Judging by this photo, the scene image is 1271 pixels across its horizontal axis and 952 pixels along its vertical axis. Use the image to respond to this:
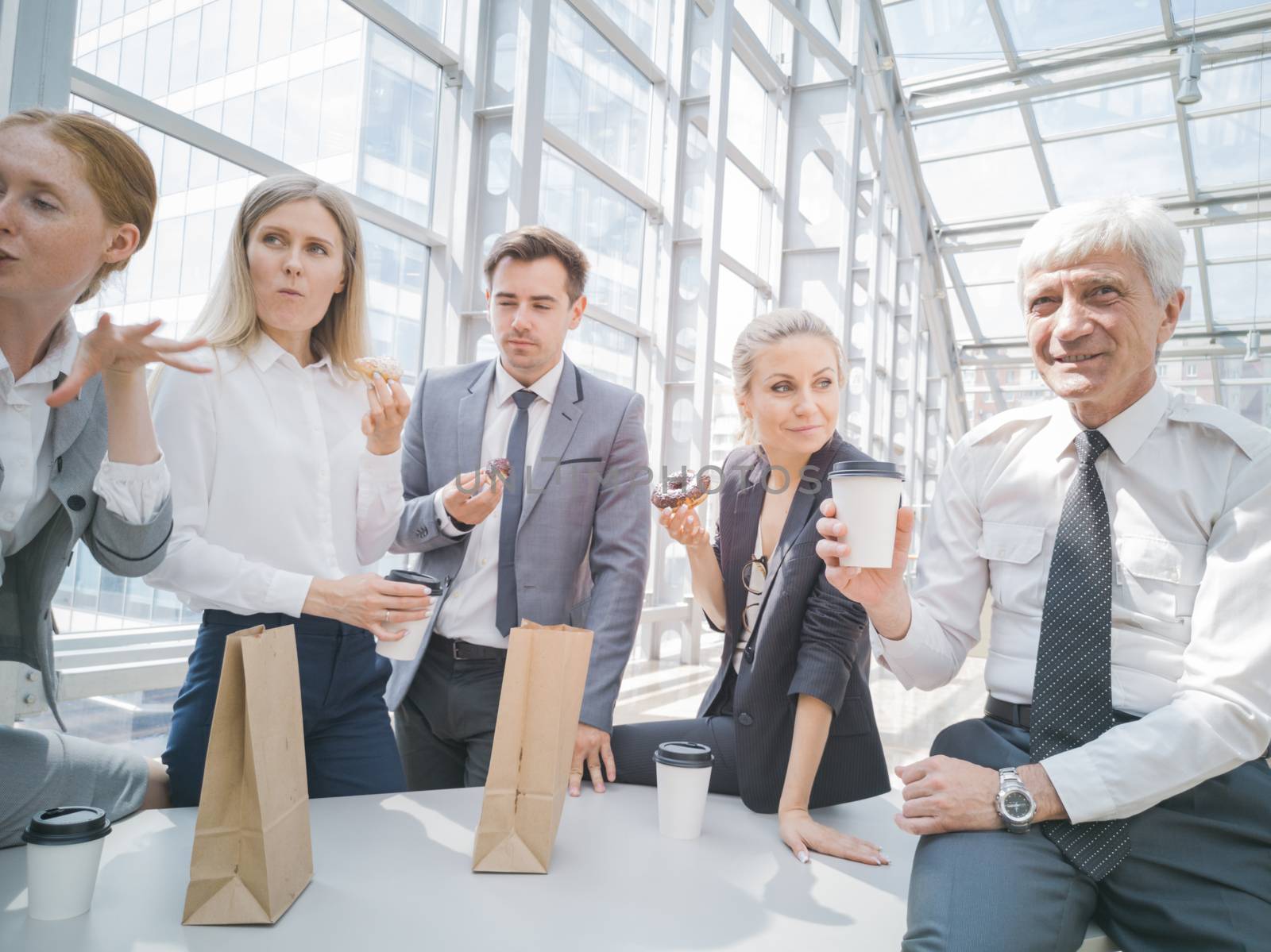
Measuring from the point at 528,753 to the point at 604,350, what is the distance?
4.96 meters

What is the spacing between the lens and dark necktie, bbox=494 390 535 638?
5.65 feet

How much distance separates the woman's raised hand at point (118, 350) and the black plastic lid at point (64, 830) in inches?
17.7

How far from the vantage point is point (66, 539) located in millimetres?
1096

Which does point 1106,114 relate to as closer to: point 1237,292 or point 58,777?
point 1237,292

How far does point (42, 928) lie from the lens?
829 mm

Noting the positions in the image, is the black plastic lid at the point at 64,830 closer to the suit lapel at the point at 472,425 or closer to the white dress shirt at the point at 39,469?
the white dress shirt at the point at 39,469

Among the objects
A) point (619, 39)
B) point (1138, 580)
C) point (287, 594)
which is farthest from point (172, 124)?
point (619, 39)

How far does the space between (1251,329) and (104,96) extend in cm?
1403

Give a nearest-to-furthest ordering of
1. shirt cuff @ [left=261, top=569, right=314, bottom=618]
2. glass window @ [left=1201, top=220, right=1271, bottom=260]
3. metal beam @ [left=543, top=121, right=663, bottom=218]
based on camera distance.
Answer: shirt cuff @ [left=261, top=569, right=314, bottom=618]
metal beam @ [left=543, top=121, right=663, bottom=218]
glass window @ [left=1201, top=220, right=1271, bottom=260]

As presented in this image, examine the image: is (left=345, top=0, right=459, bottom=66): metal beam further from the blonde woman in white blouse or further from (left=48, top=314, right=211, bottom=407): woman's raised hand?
(left=48, top=314, right=211, bottom=407): woman's raised hand

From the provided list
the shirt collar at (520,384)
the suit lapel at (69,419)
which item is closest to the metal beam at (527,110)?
the shirt collar at (520,384)

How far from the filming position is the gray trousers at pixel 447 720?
170 cm

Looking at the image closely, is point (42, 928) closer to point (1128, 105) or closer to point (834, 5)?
point (834, 5)

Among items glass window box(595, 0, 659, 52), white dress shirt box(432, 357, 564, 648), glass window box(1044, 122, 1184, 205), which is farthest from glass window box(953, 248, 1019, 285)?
white dress shirt box(432, 357, 564, 648)
